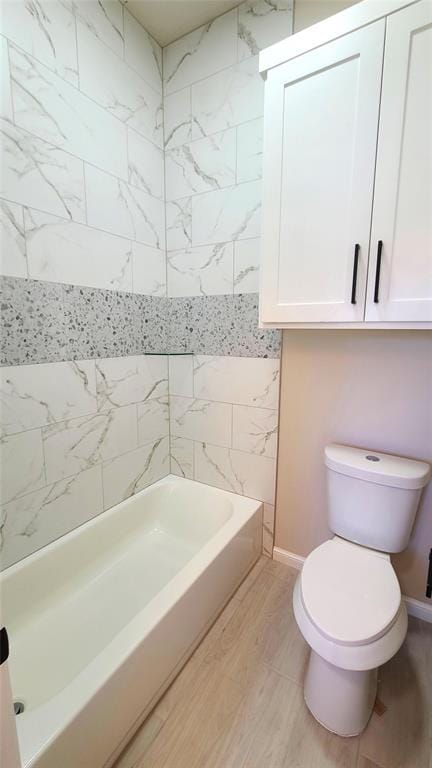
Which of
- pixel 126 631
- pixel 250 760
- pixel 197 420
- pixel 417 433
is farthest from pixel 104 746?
pixel 417 433

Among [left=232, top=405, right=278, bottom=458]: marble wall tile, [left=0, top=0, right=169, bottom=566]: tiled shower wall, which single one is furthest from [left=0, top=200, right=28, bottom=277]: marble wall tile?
[left=232, top=405, right=278, bottom=458]: marble wall tile

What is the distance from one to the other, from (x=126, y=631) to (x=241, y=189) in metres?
1.89

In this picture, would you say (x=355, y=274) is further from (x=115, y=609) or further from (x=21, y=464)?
(x=115, y=609)

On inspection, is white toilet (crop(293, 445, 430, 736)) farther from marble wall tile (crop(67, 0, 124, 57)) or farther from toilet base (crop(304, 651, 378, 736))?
marble wall tile (crop(67, 0, 124, 57))

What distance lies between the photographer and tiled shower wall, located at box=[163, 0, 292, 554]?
5.07 ft

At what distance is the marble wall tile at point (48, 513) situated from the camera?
1.28 m

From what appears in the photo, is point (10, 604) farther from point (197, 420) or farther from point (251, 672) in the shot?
point (197, 420)

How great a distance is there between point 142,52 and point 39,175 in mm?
981

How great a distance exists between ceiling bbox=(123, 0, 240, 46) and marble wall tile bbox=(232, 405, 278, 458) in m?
1.88

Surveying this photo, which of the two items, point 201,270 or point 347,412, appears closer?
point 347,412

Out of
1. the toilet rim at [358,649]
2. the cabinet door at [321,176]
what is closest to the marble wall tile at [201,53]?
the cabinet door at [321,176]

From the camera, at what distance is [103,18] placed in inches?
55.2

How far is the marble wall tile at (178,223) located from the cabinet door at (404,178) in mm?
1017

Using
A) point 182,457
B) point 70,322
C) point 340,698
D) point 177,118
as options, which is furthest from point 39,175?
point 340,698
